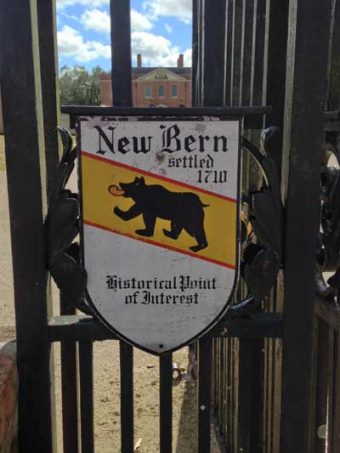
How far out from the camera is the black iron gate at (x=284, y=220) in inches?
62.8

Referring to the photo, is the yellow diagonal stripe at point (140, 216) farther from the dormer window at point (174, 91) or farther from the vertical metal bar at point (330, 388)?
the dormer window at point (174, 91)

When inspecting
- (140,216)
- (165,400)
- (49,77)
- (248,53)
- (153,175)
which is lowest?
(165,400)

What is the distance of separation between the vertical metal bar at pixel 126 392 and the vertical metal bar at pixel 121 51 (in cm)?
78

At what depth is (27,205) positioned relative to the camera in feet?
5.42

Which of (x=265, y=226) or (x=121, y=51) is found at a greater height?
(x=121, y=51)

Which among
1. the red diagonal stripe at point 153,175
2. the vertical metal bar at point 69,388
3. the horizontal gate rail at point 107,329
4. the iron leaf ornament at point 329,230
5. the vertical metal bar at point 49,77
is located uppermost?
the vertical metal bar at point 49,77

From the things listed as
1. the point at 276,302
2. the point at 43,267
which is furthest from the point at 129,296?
the point at 276,302

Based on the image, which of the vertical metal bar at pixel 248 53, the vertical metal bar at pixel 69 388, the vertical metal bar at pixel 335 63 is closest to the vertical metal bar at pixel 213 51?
the vertical metal bar at pixel 335 63

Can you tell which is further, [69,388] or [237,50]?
[237,50]

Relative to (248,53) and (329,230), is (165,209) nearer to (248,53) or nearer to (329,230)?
(329,230)

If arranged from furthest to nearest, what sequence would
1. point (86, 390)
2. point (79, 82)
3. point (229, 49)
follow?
point (79, 82), point (229, 49), point (86, 390)

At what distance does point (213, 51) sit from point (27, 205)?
2.41 feet

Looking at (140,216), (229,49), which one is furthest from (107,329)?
(229,49)

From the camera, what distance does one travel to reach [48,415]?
1.78m
